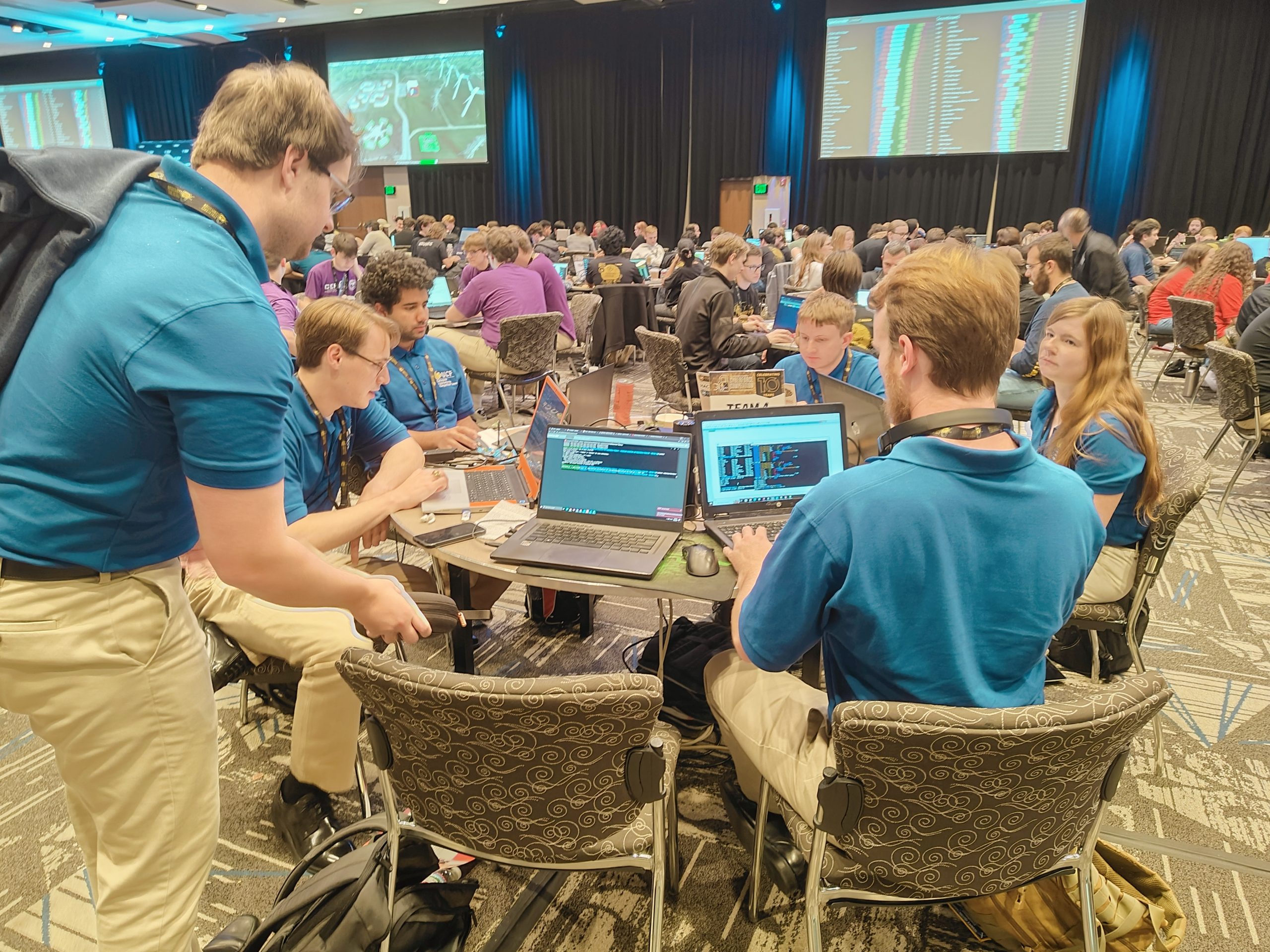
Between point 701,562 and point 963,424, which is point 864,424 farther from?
point 963,424

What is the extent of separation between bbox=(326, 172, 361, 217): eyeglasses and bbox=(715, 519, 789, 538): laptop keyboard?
127 centimetres

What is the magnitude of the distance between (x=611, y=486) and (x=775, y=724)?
877 mm

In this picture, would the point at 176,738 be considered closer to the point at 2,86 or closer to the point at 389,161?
the point at 389,161

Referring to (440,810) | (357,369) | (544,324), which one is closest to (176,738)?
(440,810)

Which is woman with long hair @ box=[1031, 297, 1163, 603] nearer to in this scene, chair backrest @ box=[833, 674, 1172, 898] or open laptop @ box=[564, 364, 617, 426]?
chair backrest @ box=[833, 674, 1172, 898]

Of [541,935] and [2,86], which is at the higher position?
[2,86]

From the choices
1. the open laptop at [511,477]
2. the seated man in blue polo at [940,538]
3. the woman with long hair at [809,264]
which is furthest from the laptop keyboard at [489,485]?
the woman with long hair at [809,264]

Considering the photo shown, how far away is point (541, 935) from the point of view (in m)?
1.91

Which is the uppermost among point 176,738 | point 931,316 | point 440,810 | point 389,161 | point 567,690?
point 389,161

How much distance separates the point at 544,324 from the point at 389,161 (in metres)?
12.6

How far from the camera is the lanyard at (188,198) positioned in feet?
3.69

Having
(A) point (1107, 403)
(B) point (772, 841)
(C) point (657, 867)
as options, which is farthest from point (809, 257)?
(C) point (657, 867)

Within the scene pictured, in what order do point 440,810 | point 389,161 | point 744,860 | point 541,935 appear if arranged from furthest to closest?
point 389,161 < point 744,860 < point 541,935 < point 440,810

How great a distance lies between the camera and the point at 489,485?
2.64 m
